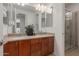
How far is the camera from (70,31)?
4305 millimetres

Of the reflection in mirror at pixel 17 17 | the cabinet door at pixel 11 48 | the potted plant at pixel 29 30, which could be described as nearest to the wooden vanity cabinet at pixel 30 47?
the cabinet door at pixel 11 48

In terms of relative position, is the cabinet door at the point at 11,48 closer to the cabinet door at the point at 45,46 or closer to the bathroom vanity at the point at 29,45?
the bathroom vanity at the point at 29,45

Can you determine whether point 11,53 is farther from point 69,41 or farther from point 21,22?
point 69,41

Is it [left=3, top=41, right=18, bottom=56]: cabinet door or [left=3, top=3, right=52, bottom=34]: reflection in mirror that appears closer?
[left=3, top=41, right=18, bottom=56]: cabinet door

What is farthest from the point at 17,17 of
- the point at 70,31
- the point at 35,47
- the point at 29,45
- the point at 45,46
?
the point at 70,31

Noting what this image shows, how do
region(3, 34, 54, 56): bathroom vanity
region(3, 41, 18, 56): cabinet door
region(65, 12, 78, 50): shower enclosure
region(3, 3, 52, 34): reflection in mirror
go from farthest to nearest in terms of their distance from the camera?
region(65, 12, 78, 50): shower enclosure, region(3, 3, 52, 34): reflection in mirror, region(3, 34, 54, 56): bathroom vanity, region(3, 41, 18, 56): cabinet door

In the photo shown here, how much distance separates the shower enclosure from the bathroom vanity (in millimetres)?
583

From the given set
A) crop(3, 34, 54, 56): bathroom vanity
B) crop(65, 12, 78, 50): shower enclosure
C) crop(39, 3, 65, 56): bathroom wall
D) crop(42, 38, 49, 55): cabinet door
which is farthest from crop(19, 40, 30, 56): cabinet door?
crop(65, 12, 78, 50): shower enclosure

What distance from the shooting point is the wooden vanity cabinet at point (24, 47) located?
9.17ft

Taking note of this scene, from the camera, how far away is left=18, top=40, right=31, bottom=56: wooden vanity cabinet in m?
2.80

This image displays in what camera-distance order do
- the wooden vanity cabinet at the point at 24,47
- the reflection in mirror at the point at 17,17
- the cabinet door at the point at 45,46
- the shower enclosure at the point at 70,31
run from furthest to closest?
the shower enclosure at the point at 70,31 → the cabinet door at the point at 45,46 → the reflection in mirror at the point at 17,17 → the wooden vanity cabinet at the point at 24,47

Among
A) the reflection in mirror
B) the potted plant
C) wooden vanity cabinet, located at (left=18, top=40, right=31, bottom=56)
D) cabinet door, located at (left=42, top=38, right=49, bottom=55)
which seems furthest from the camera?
cabinet door, located at (left=42, top=38, right=49, bottom=55)

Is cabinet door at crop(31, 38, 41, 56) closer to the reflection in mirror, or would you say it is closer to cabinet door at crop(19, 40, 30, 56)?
cabinet door at crop(19, 40, 30, 56)

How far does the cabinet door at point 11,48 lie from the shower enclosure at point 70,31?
2.03 meters
